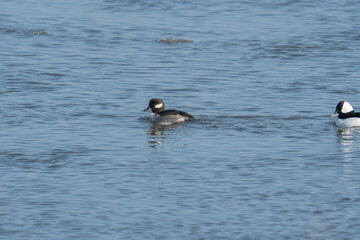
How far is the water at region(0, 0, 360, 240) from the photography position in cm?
1174

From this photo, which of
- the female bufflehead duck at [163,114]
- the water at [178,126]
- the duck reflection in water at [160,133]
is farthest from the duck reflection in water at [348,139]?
the duck reflection in water at [160,133]

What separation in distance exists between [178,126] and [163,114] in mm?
556

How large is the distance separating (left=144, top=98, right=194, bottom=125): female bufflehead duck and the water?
20 cm

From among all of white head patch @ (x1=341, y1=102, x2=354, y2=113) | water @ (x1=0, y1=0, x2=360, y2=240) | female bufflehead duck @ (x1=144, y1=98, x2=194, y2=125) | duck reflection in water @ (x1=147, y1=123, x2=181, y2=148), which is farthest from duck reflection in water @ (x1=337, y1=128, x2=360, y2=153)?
duck reflection in water @ (x1=147, y1=123, x2=181, y2=148)

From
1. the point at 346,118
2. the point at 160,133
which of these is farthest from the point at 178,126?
the point at 346,118

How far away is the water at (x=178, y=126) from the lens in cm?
1174

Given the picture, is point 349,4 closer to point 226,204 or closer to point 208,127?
point 208,127

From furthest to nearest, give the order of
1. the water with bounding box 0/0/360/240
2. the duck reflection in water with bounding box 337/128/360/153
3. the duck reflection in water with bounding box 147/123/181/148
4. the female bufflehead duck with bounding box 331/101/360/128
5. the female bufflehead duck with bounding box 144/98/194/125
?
1. the female bufflehead duck with bounding box 144/98/194/125
2. the female bufflehead duck with bounding box 331/101/360/128
3. the duck reflection in water with bounding box 147/123/181/148
4. the duck reflection in water with bounding box 337/128/360/153
5. the water with bounding box 0/0/360/240

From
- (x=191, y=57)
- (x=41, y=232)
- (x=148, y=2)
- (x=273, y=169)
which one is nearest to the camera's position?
(x=41, y=232)

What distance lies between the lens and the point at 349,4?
113 feet

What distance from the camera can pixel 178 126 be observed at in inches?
705

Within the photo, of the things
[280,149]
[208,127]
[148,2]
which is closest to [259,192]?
[280,149]

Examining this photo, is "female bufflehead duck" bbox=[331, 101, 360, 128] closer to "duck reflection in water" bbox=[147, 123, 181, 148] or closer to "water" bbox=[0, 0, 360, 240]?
"water" bbox=[0, 0, 360, 240]

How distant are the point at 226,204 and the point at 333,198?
1.56 meters
